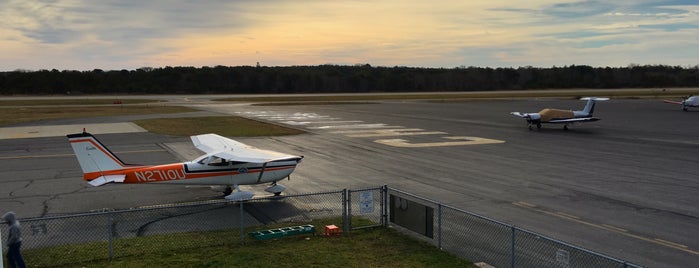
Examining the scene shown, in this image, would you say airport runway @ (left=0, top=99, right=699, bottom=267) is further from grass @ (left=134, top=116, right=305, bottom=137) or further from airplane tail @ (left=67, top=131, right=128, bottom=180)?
grass @ (left=134, top=116, right=305, bottom=137)

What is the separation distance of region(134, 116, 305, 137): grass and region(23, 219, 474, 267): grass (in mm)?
27693

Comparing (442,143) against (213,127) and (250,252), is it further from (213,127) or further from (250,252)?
(250,252)

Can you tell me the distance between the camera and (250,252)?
41.9 ft

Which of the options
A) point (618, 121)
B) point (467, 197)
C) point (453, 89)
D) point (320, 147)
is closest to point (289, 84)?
point (453, 89)

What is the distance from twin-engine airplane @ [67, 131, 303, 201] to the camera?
17078mm

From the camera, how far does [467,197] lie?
19.3 m

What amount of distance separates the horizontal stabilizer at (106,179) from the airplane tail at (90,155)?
0.13 m

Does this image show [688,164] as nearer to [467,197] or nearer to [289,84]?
[467,197]

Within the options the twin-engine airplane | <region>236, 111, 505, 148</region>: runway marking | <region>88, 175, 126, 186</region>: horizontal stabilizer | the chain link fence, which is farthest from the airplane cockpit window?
<region>236, 111, 505, 148</region>: runway marking

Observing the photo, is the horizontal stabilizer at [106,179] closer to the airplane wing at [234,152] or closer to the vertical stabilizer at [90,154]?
the vertical stabilizer at [90,154]

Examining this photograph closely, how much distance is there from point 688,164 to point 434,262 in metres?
21.4

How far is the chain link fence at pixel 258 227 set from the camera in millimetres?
12344

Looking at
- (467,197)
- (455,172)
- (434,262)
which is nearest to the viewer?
(434,262)

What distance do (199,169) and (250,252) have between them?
6625 millimetres
